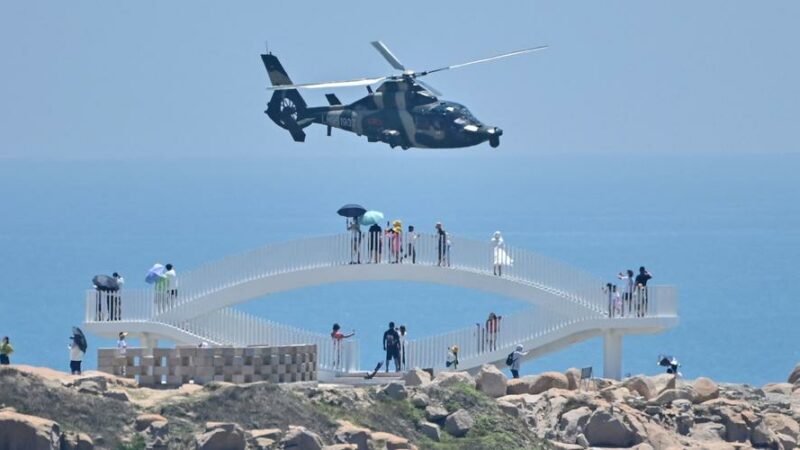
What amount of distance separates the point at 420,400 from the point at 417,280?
8518mm

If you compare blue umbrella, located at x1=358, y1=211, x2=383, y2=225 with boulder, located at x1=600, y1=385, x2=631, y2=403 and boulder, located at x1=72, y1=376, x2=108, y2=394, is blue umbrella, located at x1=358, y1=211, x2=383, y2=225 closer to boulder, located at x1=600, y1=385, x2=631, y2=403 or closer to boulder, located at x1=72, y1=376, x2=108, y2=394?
boulder, located at x1=600, y1=385, x2=631, y2=403

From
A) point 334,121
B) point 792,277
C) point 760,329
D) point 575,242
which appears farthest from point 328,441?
point 575,242

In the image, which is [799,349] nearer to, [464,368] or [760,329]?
[760,329]

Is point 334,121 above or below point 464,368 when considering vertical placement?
above

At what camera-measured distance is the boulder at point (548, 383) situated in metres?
71.3

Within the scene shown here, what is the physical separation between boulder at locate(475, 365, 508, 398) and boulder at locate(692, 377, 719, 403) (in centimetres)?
395

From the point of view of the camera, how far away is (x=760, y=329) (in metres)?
125

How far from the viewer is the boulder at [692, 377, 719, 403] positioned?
71.9m

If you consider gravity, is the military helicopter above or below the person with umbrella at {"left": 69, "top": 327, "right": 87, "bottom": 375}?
above

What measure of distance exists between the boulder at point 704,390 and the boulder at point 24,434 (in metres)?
Answer: 15.5

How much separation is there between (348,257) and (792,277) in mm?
80312

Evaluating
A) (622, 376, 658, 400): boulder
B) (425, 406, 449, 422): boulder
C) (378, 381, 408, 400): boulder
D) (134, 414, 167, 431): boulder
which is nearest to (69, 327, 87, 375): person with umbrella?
(378, 381, 408, 400): boulder

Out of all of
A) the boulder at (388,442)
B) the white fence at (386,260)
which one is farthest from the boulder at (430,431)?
the white fence at (386,260)

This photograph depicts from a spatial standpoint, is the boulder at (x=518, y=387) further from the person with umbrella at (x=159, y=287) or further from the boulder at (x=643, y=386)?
the person with umbrella at (x=159, y=287)
